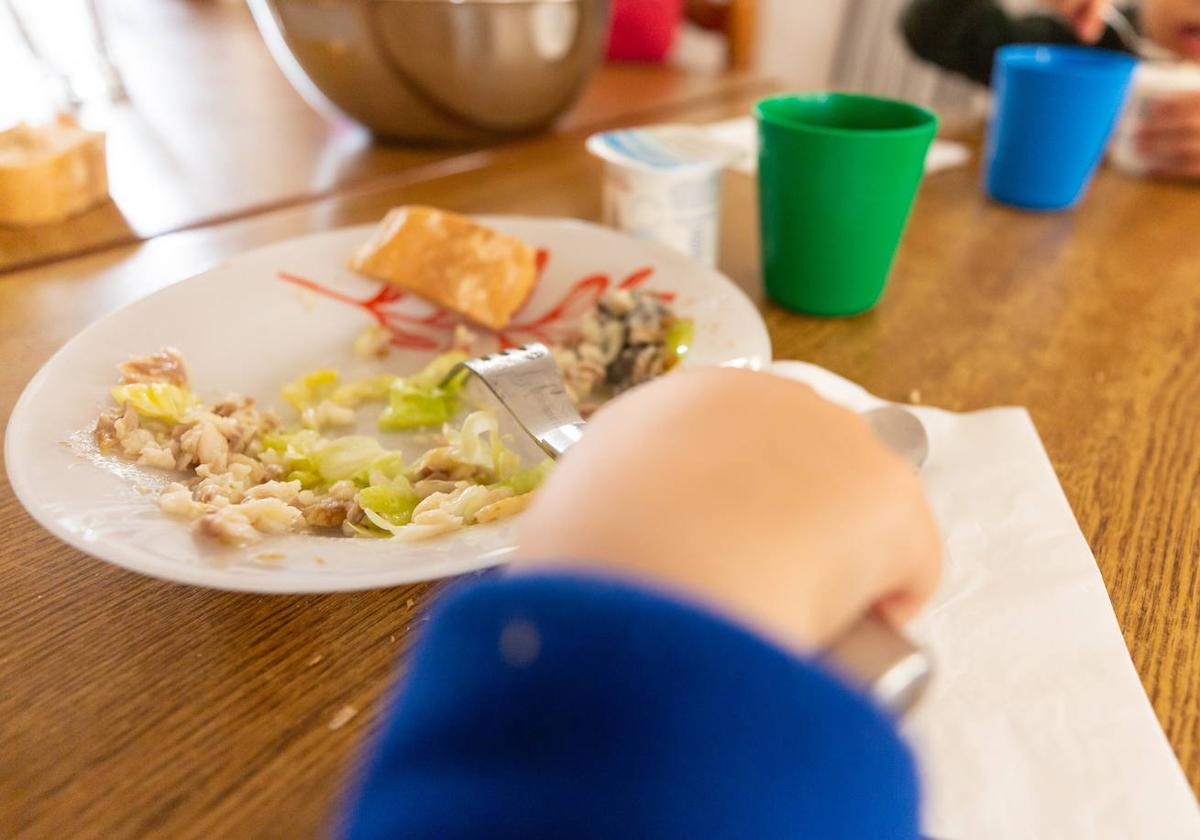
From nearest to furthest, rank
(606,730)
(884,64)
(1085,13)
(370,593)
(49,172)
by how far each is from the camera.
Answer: (606,730), (370,593), (49,172), (1085,13), (884,64)

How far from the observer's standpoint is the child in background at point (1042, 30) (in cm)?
110

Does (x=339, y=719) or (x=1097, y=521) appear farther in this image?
(x=1097, y=521)

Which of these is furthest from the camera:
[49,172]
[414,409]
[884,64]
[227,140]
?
[884,64]

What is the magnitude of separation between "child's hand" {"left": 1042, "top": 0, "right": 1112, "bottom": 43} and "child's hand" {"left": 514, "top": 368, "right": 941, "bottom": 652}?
1144 mm

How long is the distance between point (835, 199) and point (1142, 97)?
23.1 inches

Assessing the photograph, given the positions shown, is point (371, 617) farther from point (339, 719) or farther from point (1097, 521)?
point (1097, 521)

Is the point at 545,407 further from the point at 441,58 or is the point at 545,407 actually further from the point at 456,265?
the point at 441,58

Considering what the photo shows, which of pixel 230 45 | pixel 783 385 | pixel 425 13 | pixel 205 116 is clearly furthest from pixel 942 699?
pixel 230 45

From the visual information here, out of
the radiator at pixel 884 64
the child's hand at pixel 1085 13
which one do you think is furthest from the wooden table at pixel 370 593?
the radiator at pixel 884 64

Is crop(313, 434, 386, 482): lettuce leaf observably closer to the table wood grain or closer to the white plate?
the white plate

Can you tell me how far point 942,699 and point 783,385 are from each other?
159 mm

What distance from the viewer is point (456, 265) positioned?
0.61 m

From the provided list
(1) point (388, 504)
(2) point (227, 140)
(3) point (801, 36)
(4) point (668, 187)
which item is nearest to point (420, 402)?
(1) point (388, 504)

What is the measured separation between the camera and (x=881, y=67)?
2.45 m
